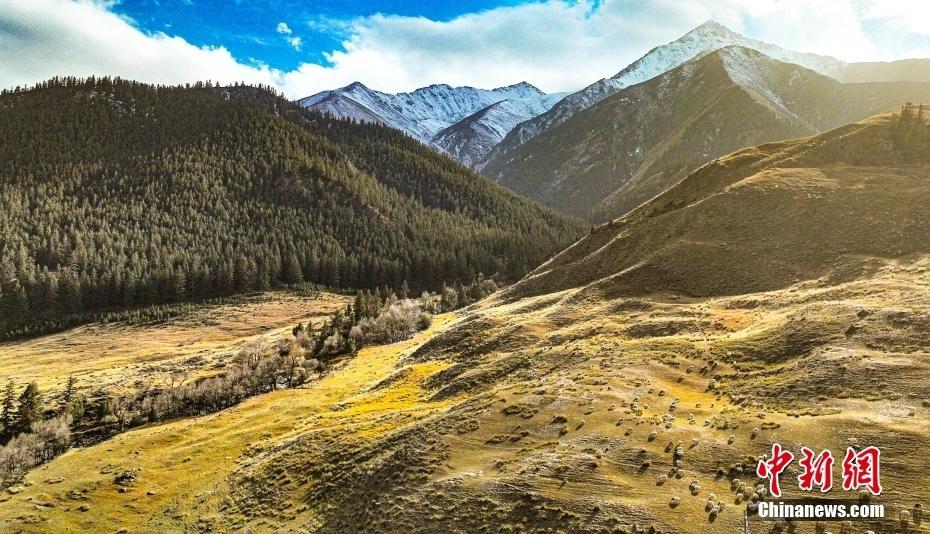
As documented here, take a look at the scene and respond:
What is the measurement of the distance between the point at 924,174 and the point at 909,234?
30732mm

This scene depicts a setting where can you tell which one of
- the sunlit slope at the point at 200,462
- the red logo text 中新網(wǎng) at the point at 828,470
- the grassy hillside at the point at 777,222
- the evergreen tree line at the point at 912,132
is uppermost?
the evergreen tree line at the point at 912,132

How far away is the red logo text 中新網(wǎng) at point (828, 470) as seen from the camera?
31.2m

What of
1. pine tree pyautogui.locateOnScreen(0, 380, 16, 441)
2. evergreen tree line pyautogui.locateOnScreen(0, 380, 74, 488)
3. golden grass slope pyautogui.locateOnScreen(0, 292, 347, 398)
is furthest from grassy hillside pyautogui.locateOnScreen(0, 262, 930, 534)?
golden grass slope pyautogui.locateOnScreen(0, 292, 347, 398)

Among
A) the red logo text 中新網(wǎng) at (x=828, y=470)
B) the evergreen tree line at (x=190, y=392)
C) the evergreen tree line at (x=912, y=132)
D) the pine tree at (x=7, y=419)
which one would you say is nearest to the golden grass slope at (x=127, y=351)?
the evergreen tree line at (x=190, y=392)

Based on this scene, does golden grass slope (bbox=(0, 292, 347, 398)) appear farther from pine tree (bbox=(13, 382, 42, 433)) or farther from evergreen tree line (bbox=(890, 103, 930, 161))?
evergreen tree line (bbox=(890, 103, 930, 161))

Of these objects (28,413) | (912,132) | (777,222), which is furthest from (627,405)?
(912,132)

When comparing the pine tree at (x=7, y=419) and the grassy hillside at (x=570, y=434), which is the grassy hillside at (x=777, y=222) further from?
the pine tree at (x=7, y=419)

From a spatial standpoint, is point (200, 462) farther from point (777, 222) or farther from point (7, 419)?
point (777, 222)

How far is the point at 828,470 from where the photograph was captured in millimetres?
33281

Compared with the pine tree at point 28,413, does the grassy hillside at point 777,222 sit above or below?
above

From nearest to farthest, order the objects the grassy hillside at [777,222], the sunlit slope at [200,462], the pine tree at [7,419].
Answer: the sunlit slope at [200,462] < the grassy hillside at [777,222] < the pine tree at [7,419]

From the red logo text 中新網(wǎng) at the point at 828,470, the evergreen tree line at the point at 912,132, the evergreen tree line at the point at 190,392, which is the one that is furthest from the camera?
the evergreen tree line at the point at 912,132

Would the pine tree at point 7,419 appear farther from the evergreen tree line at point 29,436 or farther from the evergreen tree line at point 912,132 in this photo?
the evergreen tree line at point 912,132

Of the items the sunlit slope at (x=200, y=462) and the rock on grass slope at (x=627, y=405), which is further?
the sunlit slope at (x=200, y=462)
